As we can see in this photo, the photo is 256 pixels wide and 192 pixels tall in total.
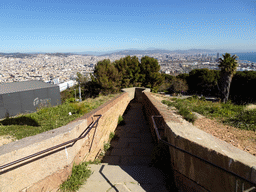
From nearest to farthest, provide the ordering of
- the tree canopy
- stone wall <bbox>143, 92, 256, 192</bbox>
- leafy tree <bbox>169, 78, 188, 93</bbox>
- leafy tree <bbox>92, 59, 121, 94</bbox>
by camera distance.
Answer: stone wall <bbox>143, 92, 256, 192</bbox> < leafy tree <bbox>92, 59, 121, 94</bbox> < the tree canopy < leafy tree <bbox>169, 78, 188, 93</bbox>

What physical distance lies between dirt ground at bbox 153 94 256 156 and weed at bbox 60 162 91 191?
7.87ft

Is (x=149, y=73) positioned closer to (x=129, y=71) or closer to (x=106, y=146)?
(x=129, y=71)

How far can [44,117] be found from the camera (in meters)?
4.93

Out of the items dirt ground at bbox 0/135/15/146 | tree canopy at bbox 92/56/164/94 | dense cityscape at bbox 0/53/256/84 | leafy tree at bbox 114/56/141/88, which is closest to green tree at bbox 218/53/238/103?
tree canopy at bbox 92/56/164/94

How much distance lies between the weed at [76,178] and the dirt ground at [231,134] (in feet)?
7.87

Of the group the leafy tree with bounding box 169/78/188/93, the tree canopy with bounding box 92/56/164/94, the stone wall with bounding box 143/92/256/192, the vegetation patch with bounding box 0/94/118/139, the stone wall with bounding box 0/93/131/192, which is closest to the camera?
the stone wall with bounding box 143/92/256/192

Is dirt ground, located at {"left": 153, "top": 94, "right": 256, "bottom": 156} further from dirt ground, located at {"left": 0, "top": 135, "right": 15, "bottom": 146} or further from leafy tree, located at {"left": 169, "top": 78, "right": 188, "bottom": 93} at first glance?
leafy tree, located at {"left": 169, "top": 78, "right": 188, "bottom": 93}

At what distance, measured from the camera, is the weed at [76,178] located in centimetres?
233

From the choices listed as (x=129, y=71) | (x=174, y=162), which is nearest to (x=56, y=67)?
(x=129, y=71)

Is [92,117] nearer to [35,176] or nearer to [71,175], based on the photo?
[71,175]

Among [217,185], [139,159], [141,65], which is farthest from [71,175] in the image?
[141,65]

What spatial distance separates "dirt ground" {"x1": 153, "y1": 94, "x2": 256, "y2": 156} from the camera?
2.73 metres

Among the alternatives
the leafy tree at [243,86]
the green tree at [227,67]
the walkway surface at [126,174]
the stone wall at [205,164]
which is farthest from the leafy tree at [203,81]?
the stone wall at [205,164]

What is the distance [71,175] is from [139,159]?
1.62 meters
